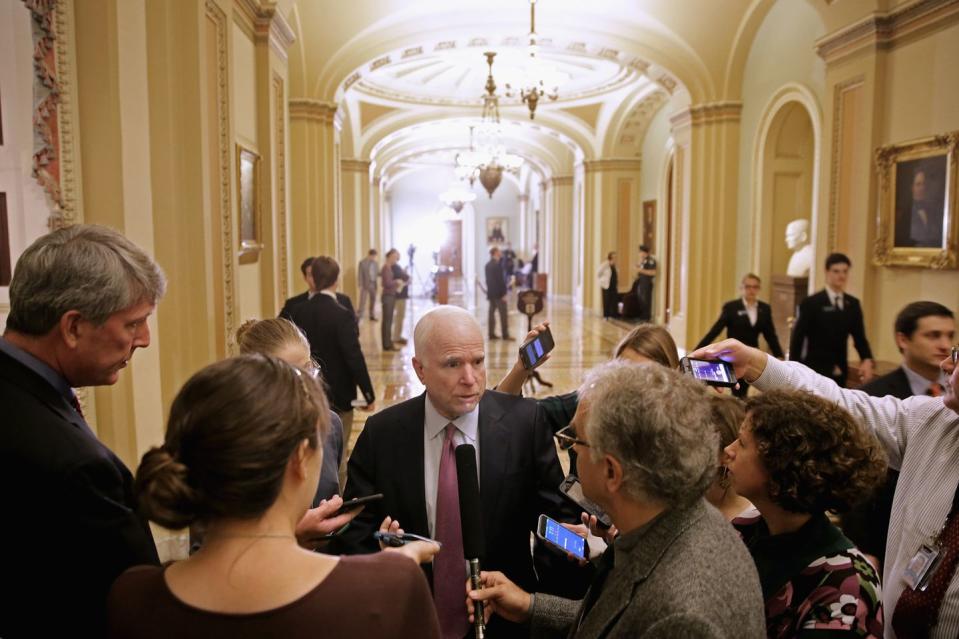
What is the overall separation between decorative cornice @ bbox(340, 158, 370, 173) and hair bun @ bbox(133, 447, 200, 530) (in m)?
16.5

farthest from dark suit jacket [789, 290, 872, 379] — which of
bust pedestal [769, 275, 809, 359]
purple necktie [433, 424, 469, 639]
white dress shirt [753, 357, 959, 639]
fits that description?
purple necktie [433, 424, 469, 639]

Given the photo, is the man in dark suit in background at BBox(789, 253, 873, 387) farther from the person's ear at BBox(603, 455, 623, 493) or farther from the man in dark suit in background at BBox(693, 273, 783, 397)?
the person's ear at BBox(603, 455, 623, 493)

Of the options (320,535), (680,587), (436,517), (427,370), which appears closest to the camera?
(680,587)

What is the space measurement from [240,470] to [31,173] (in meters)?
2.79

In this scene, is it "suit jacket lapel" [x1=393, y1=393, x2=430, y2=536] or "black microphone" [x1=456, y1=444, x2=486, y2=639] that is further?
"suit jacket lapel" [x1=393, y1=393, x2=430, y2=536]

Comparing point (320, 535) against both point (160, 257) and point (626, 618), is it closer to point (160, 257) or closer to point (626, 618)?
point (626, 618)

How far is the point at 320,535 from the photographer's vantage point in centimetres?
178

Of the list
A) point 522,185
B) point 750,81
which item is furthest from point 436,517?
point 522,185

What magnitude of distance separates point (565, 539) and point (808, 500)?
55 centimetres

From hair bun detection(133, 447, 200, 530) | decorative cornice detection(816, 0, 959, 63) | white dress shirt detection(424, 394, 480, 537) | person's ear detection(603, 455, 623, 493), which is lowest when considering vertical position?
white dress shirt detection(424, 394, 480, 537)

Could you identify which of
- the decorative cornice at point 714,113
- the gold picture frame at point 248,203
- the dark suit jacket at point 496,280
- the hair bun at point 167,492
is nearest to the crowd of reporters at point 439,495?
the hair bun at point 167,492

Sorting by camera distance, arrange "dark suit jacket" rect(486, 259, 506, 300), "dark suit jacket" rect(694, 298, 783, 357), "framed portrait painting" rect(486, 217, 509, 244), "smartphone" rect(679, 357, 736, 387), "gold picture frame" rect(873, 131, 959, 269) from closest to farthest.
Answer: "smartphone" rect(679, 357, 736, 387), "gold picture frame" rect(873, 131, 959, 269), "dark suit jacket" rect(694, 298, 783, 357), "dark suit jacket" rect(486, 259, 506, 300), "framed portrait painting" rect(486, 217, 509, 244)

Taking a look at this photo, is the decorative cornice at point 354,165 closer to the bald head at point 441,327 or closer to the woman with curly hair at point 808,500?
the bald head at point 441,327

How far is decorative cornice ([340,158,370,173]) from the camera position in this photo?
17.0 m
